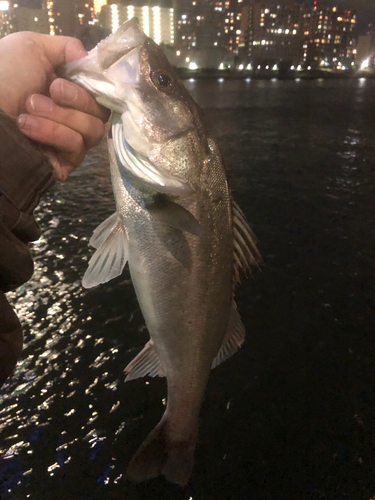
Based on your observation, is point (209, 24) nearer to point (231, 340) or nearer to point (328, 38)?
point (328, 38)

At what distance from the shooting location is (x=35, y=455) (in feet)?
9.82

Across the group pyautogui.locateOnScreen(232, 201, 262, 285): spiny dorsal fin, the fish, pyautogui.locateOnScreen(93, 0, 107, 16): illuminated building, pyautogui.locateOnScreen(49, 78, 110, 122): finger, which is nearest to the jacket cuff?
pyautogui.locateOnScreen(49, 78, 110, 122): finger

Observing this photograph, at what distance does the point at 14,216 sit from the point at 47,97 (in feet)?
2.03

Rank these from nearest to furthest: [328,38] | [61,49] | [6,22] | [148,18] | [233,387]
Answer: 1. [61,49]
2. [233,387]
3. [6,22]
4. [148,18]
5. [328,38]

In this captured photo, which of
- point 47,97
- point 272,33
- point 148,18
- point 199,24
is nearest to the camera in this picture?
point 47,97

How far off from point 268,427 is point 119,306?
2.59 m

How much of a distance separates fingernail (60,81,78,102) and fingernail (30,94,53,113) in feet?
0.34

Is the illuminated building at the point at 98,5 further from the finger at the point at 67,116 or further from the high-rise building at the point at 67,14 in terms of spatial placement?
the finger at the point at 67,116

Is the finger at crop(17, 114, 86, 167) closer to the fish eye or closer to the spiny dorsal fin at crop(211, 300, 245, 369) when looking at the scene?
the fish eye

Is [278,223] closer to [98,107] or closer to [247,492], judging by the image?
[247,492]

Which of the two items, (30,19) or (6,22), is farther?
(30,19)

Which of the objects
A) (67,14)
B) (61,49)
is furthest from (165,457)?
(67,14)

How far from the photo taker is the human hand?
1.58m

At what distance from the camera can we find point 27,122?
5.17 ft
